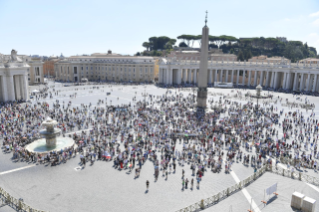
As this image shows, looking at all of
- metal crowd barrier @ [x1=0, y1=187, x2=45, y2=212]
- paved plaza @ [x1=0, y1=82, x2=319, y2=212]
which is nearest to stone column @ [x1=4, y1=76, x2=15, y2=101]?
paved plaza @ [x1=0, y1=82, x2=319, y2=212]

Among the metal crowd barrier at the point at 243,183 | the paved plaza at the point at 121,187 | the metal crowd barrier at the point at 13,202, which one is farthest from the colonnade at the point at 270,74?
the metal crowd barrier at the point at 13,202

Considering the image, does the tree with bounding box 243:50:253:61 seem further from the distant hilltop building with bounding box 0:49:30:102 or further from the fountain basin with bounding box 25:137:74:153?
the fountain basin with bounding box 25:137:74:153

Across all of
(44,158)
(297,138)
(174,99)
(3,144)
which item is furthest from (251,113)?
(3,144)

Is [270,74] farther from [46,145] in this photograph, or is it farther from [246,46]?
[46,145]

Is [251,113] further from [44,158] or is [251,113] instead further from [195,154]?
[44,158]

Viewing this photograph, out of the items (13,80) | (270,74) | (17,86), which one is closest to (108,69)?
(17,86)

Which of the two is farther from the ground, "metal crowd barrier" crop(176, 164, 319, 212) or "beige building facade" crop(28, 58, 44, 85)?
"beige building facade" crop(28, 58, 44, 85)
